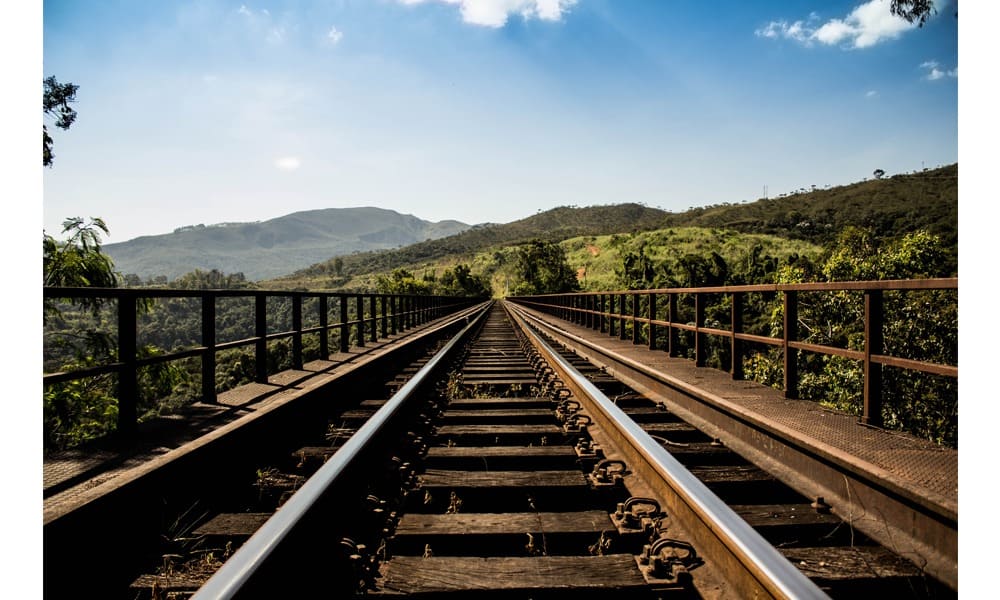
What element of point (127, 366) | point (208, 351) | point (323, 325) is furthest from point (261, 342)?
point (127, 366)

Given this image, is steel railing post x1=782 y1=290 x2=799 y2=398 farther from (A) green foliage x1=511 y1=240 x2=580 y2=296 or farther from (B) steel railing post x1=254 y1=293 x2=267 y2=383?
(A) green foliage x1=511 y1=240 x2=580 y2=296

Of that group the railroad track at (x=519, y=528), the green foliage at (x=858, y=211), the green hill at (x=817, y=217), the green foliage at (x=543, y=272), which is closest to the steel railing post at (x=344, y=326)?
the railroad track at (x=519, y=528)

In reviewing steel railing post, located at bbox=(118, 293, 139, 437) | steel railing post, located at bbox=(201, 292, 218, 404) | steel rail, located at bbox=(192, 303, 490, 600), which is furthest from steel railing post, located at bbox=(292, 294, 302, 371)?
steel rail, located at bbox=(192, 303, 490, 600)

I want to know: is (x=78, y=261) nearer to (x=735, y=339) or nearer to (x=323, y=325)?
(x=323, y=325)

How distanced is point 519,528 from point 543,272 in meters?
93.3

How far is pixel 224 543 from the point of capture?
248 centimetres

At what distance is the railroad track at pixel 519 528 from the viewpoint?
2.04m

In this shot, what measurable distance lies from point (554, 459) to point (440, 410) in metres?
1.69

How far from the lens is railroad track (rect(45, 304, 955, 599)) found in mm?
2045

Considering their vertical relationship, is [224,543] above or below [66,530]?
below
